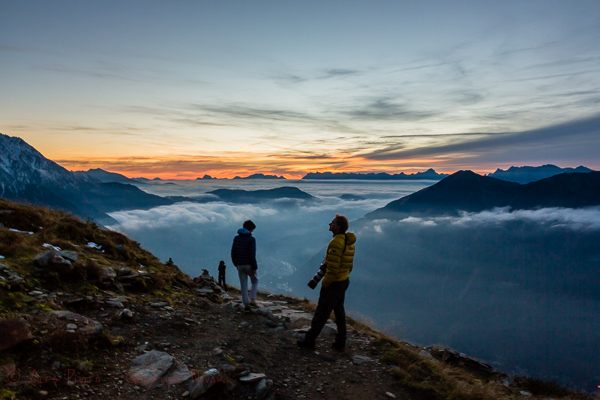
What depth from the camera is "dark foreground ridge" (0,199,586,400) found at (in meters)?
4.85

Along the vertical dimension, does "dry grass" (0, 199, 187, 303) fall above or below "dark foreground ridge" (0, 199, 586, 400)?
above

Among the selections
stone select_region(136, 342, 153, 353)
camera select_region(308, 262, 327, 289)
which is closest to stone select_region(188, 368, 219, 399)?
stone select_region(136, 342, 153, 353)

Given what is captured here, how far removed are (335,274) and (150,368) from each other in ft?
13.9

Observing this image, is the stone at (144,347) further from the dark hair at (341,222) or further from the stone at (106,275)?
the dark hair at (341,222)

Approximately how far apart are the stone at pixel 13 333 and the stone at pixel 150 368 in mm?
1698

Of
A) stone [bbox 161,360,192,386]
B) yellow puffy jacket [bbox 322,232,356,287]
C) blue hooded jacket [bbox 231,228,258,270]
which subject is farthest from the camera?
blue hooded jacket [bbox 231,228,258,270]

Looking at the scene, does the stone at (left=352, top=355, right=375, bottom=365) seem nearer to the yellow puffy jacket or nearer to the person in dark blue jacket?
the yellow puffy jacket

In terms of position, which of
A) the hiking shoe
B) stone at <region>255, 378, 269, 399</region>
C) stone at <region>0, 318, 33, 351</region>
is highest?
stone at <region>0, 318, 33, 351</region>

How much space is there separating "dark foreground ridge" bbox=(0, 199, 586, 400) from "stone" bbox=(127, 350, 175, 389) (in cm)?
2

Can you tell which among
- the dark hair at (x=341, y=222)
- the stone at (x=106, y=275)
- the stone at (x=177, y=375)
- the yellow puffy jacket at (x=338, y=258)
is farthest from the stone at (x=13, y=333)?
the dark hair at (x=341, y=222)

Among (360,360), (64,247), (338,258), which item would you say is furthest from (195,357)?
(64,247)

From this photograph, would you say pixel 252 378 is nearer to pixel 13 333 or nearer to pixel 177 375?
pixel 177 375

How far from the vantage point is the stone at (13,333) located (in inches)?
184

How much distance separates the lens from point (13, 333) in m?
4.80
